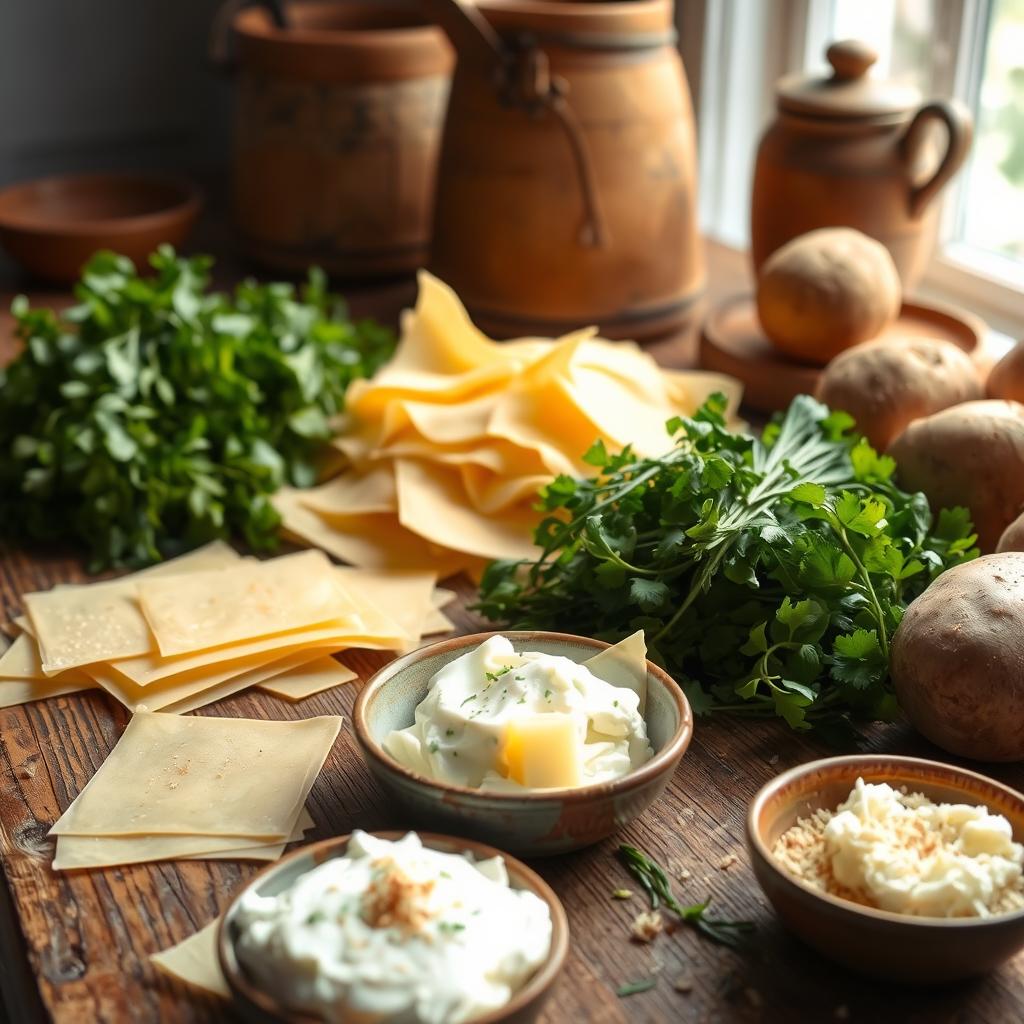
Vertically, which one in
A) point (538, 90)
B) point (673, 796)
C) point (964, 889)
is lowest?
point (673, 796)

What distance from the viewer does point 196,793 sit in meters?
1.00

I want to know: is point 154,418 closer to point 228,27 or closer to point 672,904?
point 672,904

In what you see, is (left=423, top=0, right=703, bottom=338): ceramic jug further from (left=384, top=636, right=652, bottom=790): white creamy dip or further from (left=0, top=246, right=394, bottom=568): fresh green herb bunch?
(left=384, top=636, right=652, bottom=790): white creamy dip

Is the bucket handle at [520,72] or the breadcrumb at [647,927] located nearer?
the breadcrumb at [647,927]

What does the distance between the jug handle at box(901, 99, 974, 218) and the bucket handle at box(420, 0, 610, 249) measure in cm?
41

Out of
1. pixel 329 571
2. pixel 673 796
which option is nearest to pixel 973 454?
pixel 673 796

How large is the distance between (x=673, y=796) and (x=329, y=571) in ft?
1.47

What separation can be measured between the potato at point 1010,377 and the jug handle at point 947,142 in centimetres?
39

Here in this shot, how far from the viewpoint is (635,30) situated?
1.72 meters

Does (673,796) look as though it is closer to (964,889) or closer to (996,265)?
(964,889)

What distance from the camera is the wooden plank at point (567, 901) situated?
813 millimetres

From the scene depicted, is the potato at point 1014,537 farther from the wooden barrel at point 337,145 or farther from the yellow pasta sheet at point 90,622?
the wooden barrel at point 337,145

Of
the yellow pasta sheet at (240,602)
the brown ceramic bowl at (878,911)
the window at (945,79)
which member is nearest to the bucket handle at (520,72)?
the window at (945,79)

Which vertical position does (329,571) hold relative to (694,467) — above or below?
below
